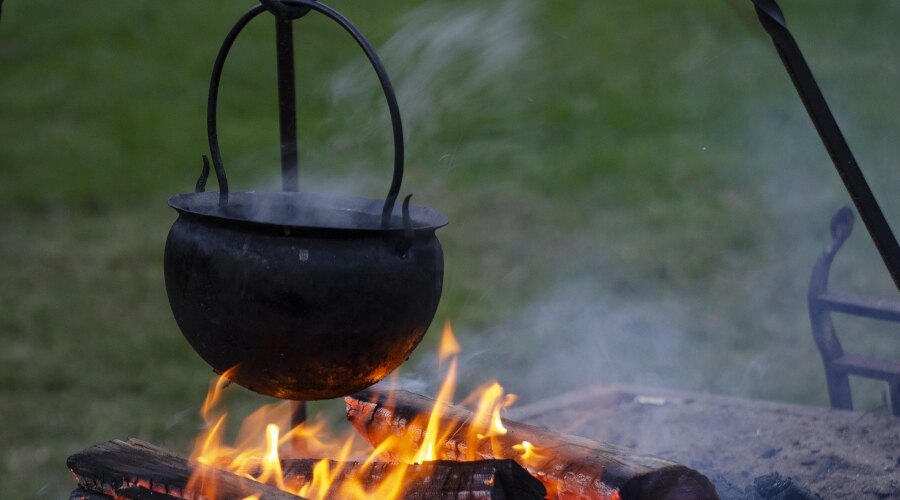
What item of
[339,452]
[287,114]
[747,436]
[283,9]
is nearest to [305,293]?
[283,9]

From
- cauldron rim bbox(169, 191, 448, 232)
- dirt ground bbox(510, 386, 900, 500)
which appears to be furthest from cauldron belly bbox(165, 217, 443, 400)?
dirt ground bbox(510, 386, 900, 500)

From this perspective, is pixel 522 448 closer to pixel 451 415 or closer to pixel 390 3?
pixel 451 415

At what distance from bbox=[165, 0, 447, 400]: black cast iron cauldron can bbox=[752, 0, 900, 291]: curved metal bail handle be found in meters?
0.78

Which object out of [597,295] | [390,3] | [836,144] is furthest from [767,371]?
[390,3]

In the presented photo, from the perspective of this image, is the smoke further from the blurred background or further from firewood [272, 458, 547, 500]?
firewood [272, 458, 547, 500]

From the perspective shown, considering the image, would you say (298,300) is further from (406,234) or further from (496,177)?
(496,177)

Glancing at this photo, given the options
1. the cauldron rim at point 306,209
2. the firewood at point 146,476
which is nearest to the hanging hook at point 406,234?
the cauldron rim at point 306,209

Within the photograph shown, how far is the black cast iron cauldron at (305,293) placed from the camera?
1.97 metres

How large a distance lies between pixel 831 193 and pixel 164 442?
16.3ft

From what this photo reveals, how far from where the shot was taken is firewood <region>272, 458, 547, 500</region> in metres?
2.23

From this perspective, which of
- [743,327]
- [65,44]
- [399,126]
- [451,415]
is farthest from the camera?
[65,44]

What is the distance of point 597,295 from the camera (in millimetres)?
5699

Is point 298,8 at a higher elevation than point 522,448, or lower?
higher

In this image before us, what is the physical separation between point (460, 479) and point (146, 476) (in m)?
0.68
